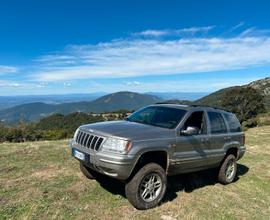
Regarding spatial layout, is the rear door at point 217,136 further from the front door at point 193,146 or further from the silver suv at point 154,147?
the front door at point 193,146

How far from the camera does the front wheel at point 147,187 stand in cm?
534

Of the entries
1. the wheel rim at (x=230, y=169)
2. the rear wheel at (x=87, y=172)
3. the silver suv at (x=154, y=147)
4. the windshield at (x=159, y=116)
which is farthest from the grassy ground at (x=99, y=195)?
the windshield at (x=159, y=116)

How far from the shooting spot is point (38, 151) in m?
10.4

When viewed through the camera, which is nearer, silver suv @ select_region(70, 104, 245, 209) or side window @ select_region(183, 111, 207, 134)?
silver suv @ select_region(70, 104, 245, 209)

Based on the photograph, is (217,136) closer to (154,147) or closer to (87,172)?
(154,147)

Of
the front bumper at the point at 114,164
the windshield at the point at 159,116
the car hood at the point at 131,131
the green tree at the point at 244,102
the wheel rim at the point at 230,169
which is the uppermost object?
the windshield at the point at 159,116

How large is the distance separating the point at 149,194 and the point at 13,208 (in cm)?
264

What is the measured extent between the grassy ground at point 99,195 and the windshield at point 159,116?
66.6 inches

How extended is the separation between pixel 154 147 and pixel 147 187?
848 mm

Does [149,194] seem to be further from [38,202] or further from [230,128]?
[230,128]

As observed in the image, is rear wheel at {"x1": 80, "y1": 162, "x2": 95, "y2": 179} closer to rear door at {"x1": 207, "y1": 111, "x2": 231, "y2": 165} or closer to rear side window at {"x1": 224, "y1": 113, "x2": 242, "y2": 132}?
rear door at {"x1": 207, "y1": 111, "x2": 231, "y2": 165}

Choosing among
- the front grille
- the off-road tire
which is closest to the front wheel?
the front grille

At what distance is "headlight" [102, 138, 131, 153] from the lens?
16.8ft

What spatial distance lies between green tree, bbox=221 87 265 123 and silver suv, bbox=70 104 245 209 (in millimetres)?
49530
